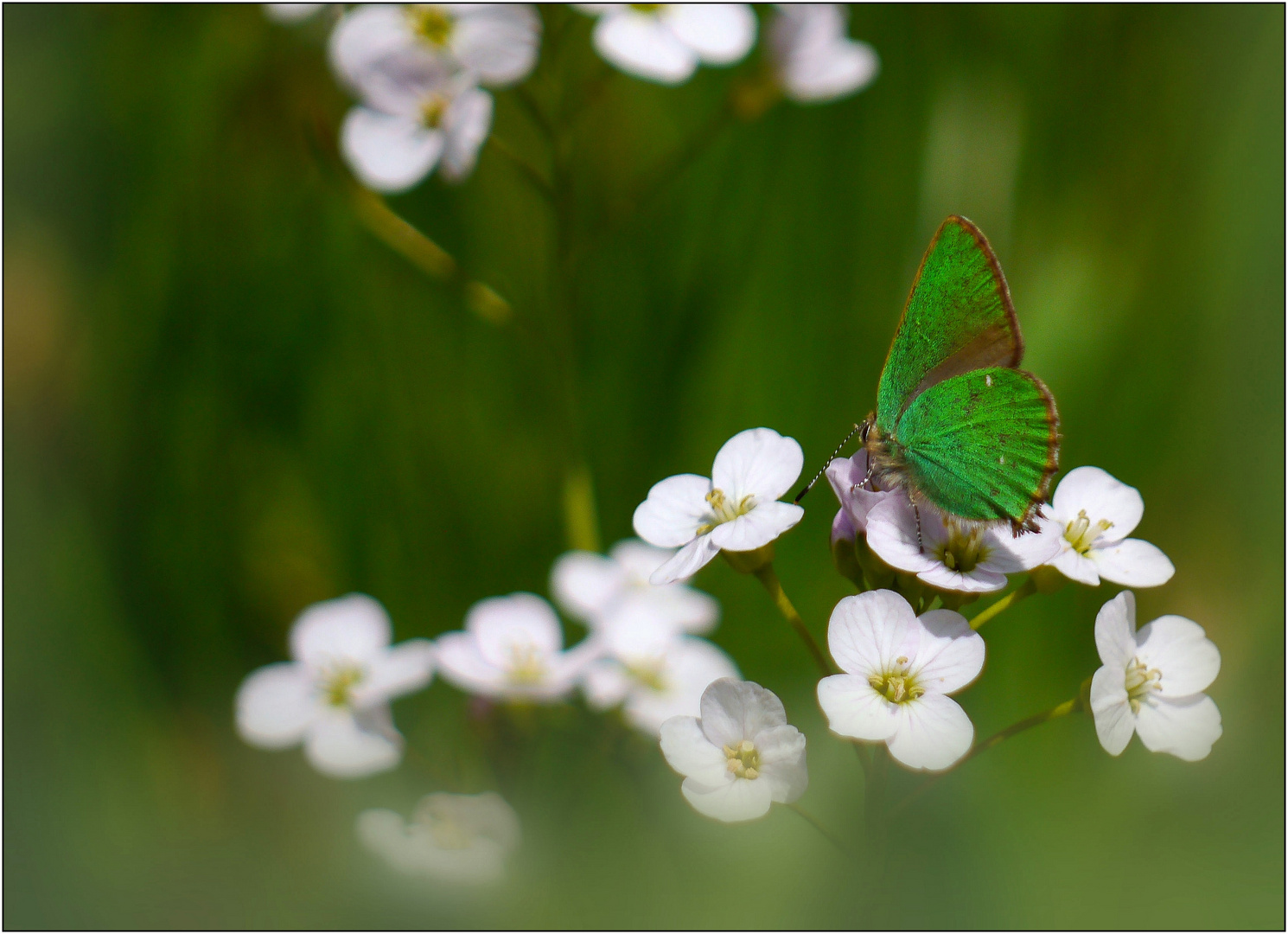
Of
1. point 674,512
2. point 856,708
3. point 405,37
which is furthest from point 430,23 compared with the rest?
point 856,708

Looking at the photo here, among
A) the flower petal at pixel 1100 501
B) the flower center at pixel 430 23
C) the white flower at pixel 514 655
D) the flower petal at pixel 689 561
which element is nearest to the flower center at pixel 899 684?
the flower petal at pixel 689 561

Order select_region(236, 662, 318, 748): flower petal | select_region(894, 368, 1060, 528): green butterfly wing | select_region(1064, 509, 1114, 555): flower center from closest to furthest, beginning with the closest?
select_region(894, 368, 1060, 528): green butterfly wing < select_region(1064, 509, 1114, 555): flower center < select_region(236, 662, 318, 748): flower petal

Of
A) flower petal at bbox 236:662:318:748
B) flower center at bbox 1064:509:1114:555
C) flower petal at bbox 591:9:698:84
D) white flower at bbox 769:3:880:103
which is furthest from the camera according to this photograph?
white flower at bbox 769:3:880:103

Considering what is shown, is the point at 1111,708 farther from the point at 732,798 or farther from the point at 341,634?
the point at 341,634

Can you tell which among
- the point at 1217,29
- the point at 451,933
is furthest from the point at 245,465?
the point at 1217,29


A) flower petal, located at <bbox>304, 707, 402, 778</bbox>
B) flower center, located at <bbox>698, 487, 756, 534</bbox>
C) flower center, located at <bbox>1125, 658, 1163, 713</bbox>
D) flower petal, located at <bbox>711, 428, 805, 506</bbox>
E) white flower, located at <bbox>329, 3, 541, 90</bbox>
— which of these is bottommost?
flower center, located at <bbox>1125, 658, 1163, 713</bbox>

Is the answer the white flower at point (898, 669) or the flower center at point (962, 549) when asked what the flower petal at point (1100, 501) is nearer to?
the flower center at point (962, 549)

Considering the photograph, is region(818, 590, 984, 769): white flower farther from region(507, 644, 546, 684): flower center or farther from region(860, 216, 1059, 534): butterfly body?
region(507, 644, 546, 684): flower center

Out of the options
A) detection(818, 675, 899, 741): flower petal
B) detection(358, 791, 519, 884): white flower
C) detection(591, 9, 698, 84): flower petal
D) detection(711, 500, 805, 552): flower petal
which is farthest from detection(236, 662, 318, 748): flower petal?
detection(591, 9, 698, 84): flower petal

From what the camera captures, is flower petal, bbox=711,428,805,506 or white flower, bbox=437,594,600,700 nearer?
flower petal, bbox=711,428,805,506
